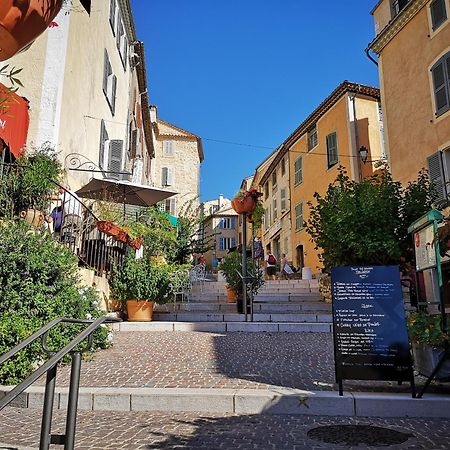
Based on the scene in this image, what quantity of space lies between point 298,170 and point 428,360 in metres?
23.2

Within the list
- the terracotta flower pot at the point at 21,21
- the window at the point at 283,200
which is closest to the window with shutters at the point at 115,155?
the terracotta flower pot at the point at 21,21

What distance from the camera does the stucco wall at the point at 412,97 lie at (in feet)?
44.1

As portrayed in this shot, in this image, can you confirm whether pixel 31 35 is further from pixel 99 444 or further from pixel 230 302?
pixel 230 302

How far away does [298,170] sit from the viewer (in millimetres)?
27234

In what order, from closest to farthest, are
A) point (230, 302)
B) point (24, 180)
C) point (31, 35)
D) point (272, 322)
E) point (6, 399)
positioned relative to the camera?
1. point (6, 399)
2. point (31, 35)
3. point (24, 180)
4. point (272, 322)
5. point (230, 302)

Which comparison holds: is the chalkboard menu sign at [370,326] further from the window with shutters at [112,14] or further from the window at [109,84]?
the window with shutters at [112,14]

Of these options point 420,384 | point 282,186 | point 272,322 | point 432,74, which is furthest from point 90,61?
point 282,186

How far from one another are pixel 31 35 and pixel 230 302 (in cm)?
1152

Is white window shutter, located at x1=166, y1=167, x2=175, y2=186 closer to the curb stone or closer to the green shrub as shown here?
the green shrub

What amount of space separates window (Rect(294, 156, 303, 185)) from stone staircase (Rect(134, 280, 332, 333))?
11.4m

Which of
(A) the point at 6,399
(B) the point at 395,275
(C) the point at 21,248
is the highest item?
(C) the point at 21,248

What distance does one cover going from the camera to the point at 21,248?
596 cm

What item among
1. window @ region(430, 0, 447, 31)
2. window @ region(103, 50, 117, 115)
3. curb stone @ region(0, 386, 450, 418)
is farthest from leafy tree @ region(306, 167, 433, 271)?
window @ region(103, 50, 117, 115)

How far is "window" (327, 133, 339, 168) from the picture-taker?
2234 centimetres
